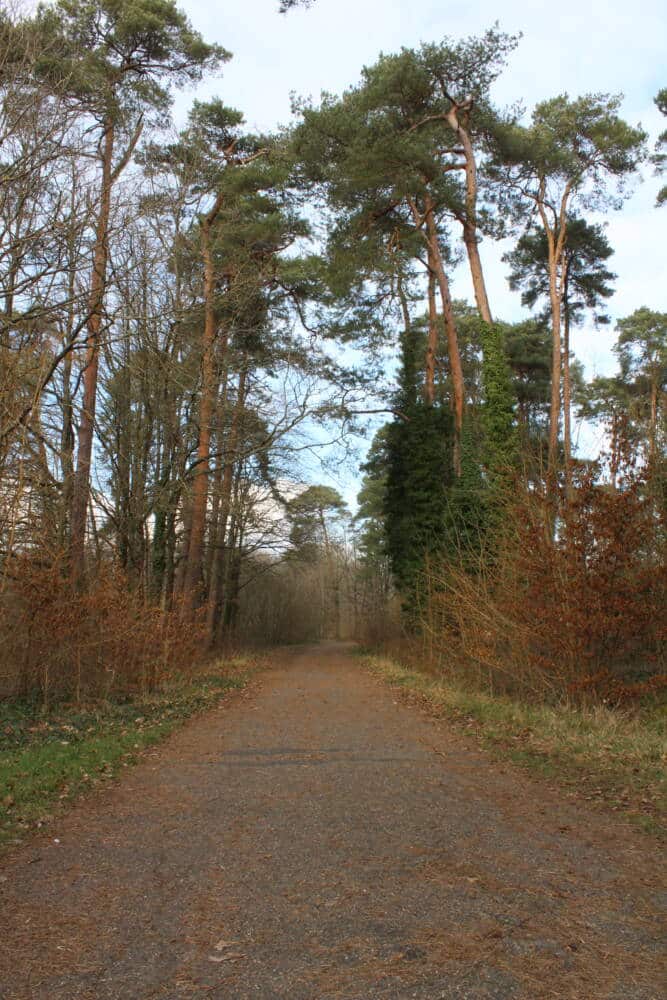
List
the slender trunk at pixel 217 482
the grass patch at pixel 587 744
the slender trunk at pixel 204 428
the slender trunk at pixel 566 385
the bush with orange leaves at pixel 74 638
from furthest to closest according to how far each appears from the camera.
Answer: the slender trunk at pixel 566 385
the slender trunk at pixel 217 482
the slender trunk at pixel 204 428
the bush with orange leaves at pixel 74 638
the grass patch at pixel 587 744

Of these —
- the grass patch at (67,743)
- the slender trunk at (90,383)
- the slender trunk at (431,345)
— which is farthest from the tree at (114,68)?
the slender trunk at (431,345)

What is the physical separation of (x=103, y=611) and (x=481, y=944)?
9.19 m

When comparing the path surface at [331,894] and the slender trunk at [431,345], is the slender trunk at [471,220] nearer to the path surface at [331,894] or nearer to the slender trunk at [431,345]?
the slender trunk at [431,345]

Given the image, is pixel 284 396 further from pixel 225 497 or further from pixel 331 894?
pixel 331 894

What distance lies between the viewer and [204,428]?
16906 mm

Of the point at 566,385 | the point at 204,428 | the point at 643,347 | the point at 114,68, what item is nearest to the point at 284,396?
the point at 204,428

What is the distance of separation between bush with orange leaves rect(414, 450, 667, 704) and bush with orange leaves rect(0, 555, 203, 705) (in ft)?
20.1

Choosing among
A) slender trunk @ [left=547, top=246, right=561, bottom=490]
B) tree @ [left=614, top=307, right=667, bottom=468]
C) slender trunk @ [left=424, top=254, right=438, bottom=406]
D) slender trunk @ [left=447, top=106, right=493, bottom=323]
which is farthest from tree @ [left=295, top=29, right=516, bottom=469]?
tree @ [left=614, top=307, right=667, bottom=468]

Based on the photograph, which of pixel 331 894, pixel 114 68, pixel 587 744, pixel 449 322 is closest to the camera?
pixel 331 894

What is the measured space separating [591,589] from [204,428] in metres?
10.4

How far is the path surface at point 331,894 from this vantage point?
2.86m

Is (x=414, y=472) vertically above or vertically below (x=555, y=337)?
below

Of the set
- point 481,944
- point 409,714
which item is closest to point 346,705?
point 409,714

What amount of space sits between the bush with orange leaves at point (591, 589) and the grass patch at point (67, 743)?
5.31 metres
